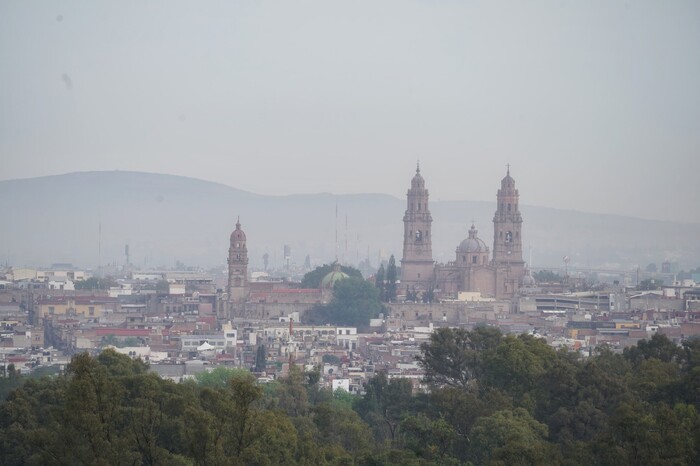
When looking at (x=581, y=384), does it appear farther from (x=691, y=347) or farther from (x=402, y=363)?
(x=402, y=363)

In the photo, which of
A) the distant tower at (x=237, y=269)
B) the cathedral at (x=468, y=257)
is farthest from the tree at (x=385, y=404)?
the cathedral at (x=468, y=257)

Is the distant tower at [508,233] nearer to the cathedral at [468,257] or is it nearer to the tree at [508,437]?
the cathedral at [468,257]

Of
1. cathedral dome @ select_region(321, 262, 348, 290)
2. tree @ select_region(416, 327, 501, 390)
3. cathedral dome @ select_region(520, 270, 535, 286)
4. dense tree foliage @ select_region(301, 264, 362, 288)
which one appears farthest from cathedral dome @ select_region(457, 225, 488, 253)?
tree @ select_region(416, 327, 501, 390)

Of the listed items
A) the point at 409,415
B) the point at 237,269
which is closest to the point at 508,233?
the point at 237,269

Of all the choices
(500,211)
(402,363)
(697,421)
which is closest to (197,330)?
(402,363)

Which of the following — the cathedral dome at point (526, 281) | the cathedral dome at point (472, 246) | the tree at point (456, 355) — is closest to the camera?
the tree at point (456, 355)

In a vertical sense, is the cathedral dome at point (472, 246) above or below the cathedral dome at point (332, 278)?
above

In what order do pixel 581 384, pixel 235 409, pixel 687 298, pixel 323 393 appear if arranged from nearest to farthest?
pixel 235 409 → pixel 581 384 → pixel 323 393 → pixel 687 298
